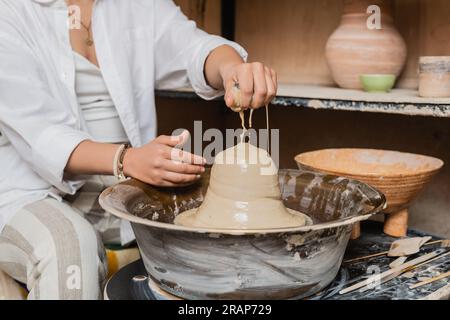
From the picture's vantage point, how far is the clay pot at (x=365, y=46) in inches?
67.2

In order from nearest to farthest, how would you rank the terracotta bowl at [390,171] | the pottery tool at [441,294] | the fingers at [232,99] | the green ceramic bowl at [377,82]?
1. the pottery tool at [441,294]
2. the fingers at [232,99]
3. the terracotta bowl at [390,171]
4. the green ceramic bowl at [377,82]

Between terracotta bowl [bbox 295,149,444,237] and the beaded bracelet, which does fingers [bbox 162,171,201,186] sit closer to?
the beaded bracelet

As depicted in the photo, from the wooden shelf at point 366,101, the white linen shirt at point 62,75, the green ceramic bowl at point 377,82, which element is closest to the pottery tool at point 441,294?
the wooden shelf at point 366,101

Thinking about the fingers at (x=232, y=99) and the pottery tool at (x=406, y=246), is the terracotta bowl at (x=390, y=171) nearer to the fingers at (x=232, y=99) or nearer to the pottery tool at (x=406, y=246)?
the pottery tool at (x=406, y=246)

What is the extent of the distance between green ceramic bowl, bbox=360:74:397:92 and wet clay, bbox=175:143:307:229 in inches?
24.5

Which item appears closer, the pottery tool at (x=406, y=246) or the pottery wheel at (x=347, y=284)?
the pottery wheel at (x=347, y=284)

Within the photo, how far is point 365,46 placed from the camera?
5.62 feet

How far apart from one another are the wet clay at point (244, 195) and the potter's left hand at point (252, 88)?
0.34 feet

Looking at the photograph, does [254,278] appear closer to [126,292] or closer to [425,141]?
[126,292]

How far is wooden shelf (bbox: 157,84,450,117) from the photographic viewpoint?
4.57 ft

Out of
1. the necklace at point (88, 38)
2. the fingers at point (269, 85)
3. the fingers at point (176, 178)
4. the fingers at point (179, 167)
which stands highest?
the necklace at point (88, 38)

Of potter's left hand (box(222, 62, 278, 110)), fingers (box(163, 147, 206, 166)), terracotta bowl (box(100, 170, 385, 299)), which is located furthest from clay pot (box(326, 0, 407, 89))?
fingers (box(163, 147, 206, 166))

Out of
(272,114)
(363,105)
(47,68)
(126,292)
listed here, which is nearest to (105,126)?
(47,68)

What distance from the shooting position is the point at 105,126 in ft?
4.93
